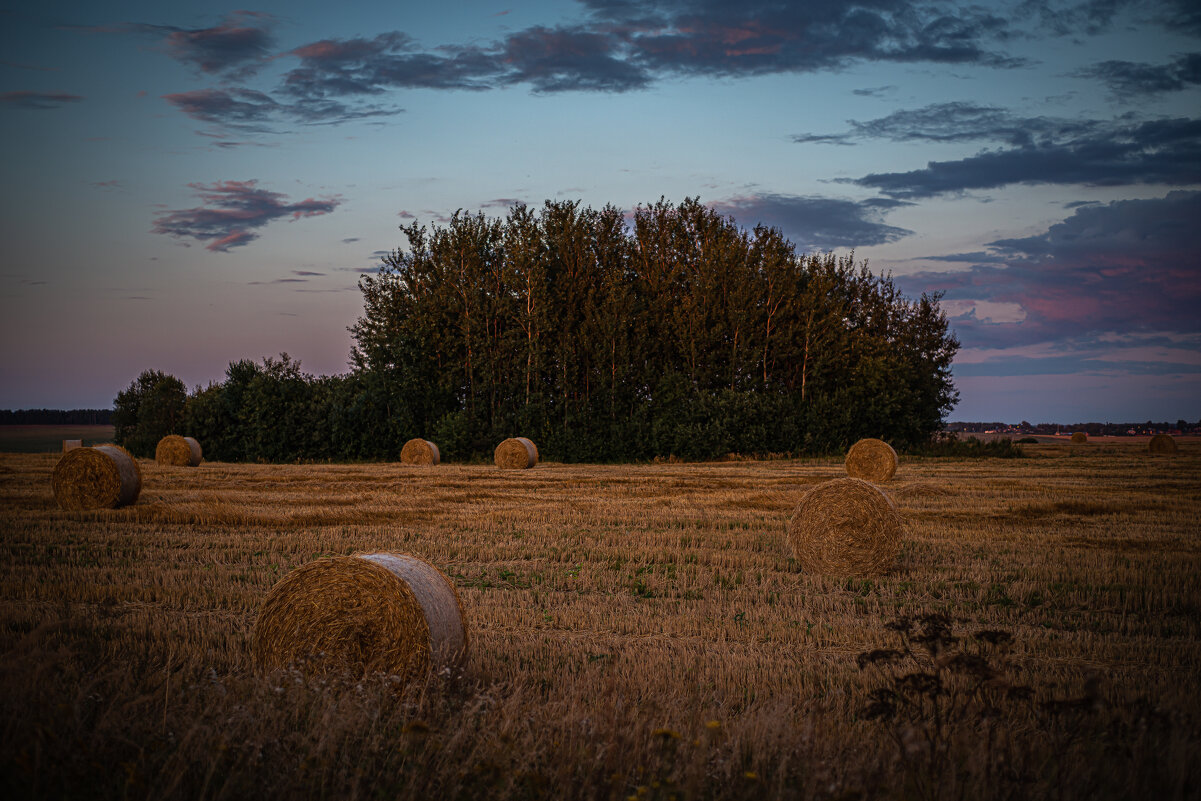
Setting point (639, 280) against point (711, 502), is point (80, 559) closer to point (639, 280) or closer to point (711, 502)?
point (711, 502)

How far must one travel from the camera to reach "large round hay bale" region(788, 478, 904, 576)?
39.6ft

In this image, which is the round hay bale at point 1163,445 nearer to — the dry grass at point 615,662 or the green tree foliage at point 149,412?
the dry grass at point 615,662

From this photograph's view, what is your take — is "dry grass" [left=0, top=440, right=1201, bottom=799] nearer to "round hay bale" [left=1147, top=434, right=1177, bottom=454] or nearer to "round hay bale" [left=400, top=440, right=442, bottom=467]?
"round hay bale" [left=400, top=440, right=442, bottom=467]

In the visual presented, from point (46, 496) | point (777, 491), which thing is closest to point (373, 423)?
point (46, 496)

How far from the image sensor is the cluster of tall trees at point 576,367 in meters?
39.0

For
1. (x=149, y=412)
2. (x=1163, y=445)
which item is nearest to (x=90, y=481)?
(x=149, y=412)

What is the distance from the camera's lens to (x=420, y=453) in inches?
1378

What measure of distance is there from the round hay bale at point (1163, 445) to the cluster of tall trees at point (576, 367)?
1212cm

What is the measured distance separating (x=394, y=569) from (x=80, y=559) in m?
7.39

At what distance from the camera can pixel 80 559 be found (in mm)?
11508

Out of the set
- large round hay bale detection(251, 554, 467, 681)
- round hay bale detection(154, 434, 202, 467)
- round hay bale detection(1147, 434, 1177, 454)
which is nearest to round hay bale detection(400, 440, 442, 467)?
round hay bale detection(154, 434, 202, 467)

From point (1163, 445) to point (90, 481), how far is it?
47.8m

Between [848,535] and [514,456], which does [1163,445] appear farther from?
[848,535]

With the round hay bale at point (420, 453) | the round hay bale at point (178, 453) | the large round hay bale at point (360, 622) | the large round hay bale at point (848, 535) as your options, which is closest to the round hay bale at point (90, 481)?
the large round hay bale at point (360, 622)
